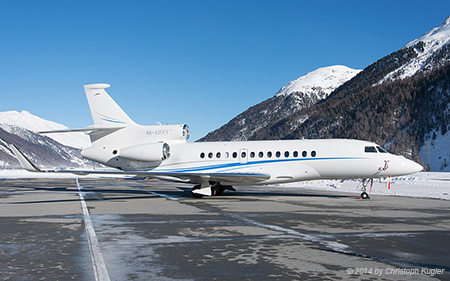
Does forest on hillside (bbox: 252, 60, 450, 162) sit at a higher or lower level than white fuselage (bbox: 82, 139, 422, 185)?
higher

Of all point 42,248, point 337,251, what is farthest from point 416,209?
point 42,248

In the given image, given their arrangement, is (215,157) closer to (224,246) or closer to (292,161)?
(292,161)

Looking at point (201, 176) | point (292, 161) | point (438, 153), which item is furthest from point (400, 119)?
point (201, 176)

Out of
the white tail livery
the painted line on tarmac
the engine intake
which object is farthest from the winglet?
the painted line on tarmac

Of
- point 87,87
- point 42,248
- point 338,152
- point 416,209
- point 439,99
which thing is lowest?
point 416,209

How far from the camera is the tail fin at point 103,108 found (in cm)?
2309

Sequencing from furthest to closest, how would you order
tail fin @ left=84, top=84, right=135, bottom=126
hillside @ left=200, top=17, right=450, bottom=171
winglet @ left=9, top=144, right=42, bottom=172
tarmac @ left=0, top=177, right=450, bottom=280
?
hillside @ left=200, top=17, right=450, bottom=171, tail fin @ left=84, top=84, right=135, bottom=126, winglet @ left=9, top=144, right=42, bottom=172, tarmac @ left=0, top=177, right=450, bottom=280

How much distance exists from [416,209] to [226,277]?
11.3m

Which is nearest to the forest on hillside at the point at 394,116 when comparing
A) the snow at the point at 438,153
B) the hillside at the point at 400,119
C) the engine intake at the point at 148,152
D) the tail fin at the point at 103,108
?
the hillside at the point at 400,119

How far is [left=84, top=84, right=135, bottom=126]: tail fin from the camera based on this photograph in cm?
2309

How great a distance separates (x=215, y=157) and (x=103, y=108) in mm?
7064

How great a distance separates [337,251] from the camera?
24.0 feet

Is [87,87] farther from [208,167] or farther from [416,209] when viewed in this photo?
[416,209]

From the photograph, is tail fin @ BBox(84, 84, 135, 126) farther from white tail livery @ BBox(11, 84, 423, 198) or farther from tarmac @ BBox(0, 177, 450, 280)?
tarmac @ BBox(0, 177, 450, 280)
